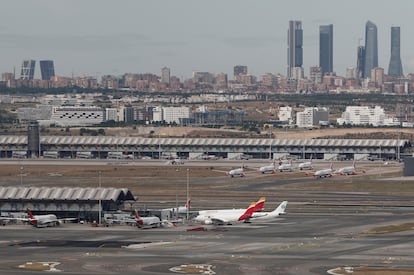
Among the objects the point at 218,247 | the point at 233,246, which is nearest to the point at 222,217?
the point at 233,246

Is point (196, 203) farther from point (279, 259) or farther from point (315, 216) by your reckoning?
point (279, 259)

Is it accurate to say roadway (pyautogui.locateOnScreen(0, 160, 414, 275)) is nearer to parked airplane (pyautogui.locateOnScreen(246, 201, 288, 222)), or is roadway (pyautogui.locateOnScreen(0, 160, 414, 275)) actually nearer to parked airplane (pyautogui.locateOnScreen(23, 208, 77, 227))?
parked airplane (pyautogui.locateOnScreen(23, 208, 77, 227))

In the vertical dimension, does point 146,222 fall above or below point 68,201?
below

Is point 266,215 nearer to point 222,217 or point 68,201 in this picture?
point 222,217

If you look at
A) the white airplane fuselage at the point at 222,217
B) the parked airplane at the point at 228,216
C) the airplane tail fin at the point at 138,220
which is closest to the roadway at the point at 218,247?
the airplane tail fin at the point at 138,220

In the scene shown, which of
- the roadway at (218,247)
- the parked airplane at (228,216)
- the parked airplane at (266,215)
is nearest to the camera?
the roadway at (218,247)

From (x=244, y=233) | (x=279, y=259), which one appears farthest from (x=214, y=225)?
(x=279, y=259)

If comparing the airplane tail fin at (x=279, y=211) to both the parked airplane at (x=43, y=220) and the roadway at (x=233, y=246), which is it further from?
the parked airplane at (x=43, y=220)

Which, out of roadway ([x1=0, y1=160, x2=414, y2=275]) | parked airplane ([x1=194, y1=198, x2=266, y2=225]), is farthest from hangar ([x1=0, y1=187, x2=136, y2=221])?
parked airplane ([x1=194, y1=198, x2=266, y2=225])

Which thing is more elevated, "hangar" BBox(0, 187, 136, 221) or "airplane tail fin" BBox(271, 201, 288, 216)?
"hangar" BBox(0, 187, 136, 221)
